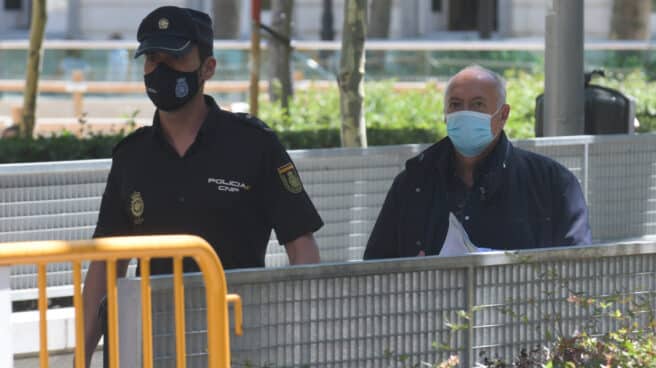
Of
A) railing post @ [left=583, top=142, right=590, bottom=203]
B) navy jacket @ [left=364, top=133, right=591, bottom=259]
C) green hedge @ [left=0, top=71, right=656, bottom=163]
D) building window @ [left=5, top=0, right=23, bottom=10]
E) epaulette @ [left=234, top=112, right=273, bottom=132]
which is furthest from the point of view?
building window @ [left=5, top=0, right=23, bottom=10]

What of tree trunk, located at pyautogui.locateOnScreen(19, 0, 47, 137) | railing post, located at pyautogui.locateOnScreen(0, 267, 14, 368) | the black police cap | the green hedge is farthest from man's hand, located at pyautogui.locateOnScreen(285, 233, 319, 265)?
tree trunk, located at pyautogui.locateOnScreen(19, 0, 47, 137)

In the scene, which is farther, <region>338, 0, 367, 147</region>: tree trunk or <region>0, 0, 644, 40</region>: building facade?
<region>0, 0, 644, 40</region>: building facade

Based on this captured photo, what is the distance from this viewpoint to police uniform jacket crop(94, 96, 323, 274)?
165 inches

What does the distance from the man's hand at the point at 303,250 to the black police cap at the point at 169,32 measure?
682mm

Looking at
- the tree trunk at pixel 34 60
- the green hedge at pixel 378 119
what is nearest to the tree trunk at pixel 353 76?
the green hedge at pixel 378 119

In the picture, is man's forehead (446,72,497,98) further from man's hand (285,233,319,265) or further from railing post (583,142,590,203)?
railing post (583,142,590,203)

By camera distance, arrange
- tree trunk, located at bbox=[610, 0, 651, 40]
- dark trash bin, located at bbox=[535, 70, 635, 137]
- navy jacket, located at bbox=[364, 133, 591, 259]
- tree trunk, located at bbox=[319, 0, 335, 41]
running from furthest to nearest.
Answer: tree trunk, located at bbox=[319, 0, 335, 41] < tree trunk, located at bbox=[610, 0, 651, 40] < dark trash bin, located at bbox=[535, 70, 635, 137] < navy jacket, located at bbox=[364, 133, 591, 259]

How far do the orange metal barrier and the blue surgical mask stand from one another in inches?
61.2

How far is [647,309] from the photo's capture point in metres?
4.00

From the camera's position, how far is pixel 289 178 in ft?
14.0

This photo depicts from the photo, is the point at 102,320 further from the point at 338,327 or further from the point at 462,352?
the point at 462,352

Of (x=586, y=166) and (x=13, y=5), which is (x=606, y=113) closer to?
(x=586, y=166)

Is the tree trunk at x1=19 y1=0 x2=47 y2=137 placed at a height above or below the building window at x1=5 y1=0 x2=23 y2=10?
below

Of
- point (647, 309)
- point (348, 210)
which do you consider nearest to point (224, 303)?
point (647, 309)
